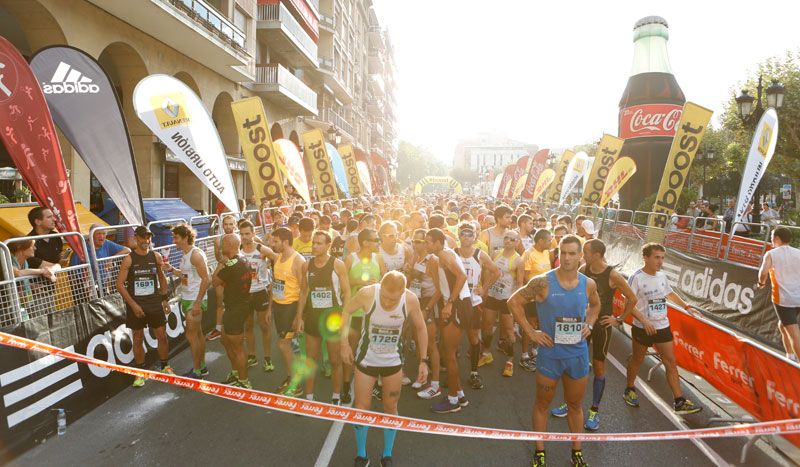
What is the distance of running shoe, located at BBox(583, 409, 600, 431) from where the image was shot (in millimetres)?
5035

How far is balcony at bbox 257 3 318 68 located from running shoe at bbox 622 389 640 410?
24.8 m

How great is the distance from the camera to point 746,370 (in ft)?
15.8

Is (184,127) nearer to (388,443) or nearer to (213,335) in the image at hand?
(213,335)

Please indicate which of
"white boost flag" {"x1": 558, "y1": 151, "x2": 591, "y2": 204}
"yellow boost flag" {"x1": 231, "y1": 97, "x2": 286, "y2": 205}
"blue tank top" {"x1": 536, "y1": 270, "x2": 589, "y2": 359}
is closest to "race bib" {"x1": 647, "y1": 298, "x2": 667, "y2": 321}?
"blue tank top" {"x1": 536, "y1": 270, "x2": 589, "y2": 359}

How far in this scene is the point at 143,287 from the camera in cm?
596

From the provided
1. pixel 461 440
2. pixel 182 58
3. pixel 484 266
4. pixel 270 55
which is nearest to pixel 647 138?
pixel 270 55

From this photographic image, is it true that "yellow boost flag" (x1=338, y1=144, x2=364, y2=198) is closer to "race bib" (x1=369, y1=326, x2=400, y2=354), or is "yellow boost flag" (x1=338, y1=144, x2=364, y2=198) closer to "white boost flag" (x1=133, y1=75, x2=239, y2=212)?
"white boost flag" (x1=133, y1=75, x2=239, y2=212)

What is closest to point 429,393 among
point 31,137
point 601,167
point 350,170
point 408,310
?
point 408,310

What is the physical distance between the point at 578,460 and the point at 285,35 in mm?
26511

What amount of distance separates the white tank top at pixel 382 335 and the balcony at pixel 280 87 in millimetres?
22385

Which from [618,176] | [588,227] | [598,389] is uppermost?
[618,176]

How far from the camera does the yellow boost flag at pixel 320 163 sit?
677 inches

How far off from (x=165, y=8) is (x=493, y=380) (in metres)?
13.9

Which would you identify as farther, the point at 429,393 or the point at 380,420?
the point at 429,393
